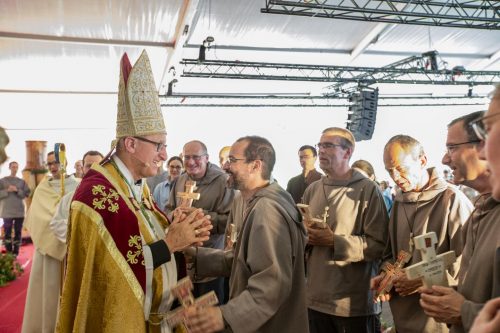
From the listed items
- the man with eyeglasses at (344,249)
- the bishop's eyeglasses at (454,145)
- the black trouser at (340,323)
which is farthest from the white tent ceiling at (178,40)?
the bishop's eyeglasses at (454,145)

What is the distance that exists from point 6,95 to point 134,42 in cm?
557

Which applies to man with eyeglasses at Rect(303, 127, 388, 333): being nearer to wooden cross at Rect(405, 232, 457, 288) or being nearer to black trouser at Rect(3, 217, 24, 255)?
wooden cross at Rect(405, 232, 457, 288)

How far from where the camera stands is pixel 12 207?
8.98 metres

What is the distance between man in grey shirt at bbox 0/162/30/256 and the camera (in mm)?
8898

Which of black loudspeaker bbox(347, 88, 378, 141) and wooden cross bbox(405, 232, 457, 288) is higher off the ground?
black loudspeaker bbox(347, 88, 378, 141)

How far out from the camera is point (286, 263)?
214 cm

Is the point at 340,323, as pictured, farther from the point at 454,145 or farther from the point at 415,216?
the point at 454,145

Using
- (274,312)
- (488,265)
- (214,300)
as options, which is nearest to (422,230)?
(488,265)

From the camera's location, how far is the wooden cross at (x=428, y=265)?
1.75m

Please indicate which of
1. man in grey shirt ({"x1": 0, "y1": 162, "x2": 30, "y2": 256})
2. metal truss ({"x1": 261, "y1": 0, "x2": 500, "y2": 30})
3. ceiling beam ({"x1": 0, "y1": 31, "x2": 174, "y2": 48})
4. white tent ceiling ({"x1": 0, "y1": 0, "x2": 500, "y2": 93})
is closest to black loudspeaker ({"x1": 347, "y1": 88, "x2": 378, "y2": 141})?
white tent ceiling ({"x1": 0, "y1": 0, "x2": 500, "y2": 93})

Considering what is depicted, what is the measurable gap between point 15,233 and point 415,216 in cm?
911

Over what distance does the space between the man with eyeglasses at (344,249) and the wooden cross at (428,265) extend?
3.57ft

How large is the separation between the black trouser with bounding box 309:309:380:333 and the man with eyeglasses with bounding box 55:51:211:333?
1244 millimetres

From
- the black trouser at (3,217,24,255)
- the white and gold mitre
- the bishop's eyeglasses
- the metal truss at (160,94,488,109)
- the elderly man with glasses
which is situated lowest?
the black trouser at (3,217,24,255)
